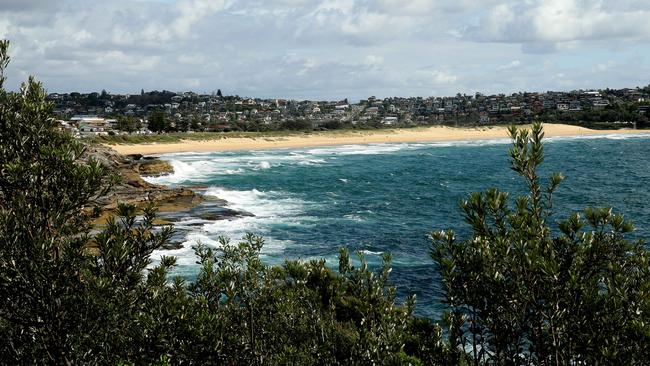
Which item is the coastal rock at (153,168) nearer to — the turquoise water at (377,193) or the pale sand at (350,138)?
the turquoise water at (377,193)

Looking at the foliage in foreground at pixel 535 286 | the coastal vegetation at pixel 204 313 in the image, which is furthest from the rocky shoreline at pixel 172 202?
the foliage in foreground at pixel 535 286

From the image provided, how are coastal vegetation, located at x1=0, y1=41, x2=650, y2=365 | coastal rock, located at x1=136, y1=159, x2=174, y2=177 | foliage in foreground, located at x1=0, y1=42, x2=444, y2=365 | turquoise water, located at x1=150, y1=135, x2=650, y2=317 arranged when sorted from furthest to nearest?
coastal rock, located at x1=136, y1=159, x2=174, y2=177 → turquoise water, located at x1=150, y1=135, x2=650, y2=317 → foliage in foreground, located at x1=0, y1=42, x2=444, y2=365 → coastal vegetation, located at x1=0, y1=41, x2=650, y2=365

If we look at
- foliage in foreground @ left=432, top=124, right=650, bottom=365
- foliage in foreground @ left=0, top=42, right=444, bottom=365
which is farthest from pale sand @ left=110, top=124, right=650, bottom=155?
foliage in foreground @ left=432, top=124, right=650, bottom=365

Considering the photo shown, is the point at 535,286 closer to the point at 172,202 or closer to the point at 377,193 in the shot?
the point at 172,202

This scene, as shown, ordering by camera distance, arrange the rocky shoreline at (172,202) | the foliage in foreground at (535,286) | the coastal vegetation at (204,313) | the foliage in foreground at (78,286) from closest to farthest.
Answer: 1. the foliage in foreground at (535,286)
2. the coastal vegetation at (204,313)
3. the foliage in foreground at (78,286)
4. the rocky shoreline at (172,202)

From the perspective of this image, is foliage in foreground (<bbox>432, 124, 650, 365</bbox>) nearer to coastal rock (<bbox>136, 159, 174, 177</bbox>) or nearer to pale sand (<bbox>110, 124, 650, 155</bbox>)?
coastal rock (<bbox>136, 159, 174, 177</bbox>)

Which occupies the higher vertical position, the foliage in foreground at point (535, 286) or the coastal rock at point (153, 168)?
the foliage in foreground at point (535, 286)
